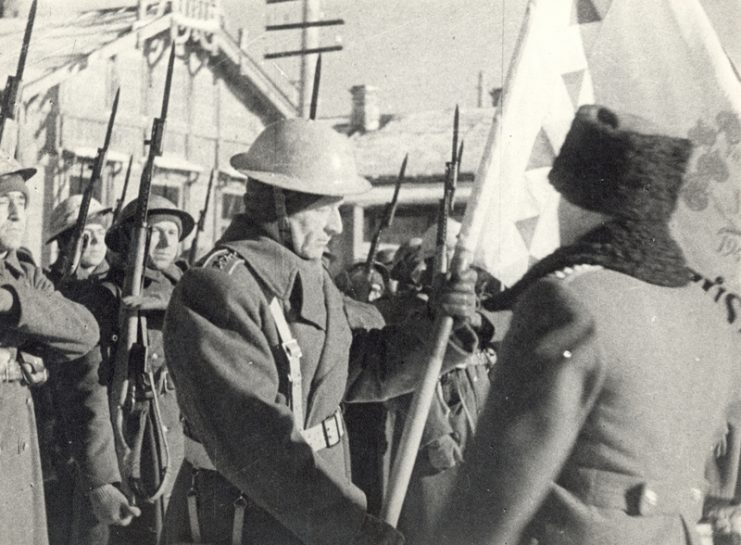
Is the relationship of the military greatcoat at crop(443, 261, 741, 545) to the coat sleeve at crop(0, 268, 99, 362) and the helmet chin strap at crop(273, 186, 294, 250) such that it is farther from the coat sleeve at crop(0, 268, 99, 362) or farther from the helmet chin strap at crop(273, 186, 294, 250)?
the coat sleeve at crop(0, 268, 99, 362)

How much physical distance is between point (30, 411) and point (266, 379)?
61.8 inches

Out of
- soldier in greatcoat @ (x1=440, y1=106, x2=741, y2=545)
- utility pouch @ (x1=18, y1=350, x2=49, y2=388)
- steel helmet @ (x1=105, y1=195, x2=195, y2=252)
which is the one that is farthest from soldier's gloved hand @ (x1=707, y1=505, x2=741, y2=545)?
steel helmet @ (x1=105, y1=195, x2=195, y2=252)

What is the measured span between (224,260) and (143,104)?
1279cm

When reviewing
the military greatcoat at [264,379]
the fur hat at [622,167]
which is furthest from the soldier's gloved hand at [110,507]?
the fur hat at [622,167]

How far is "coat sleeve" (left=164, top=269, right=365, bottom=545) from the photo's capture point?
8.21 ft

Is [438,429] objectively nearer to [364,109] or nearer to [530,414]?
[530,414]

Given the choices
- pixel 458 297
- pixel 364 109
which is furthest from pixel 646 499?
pixel 364 109

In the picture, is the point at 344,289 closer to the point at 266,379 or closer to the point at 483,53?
the point at 483,53

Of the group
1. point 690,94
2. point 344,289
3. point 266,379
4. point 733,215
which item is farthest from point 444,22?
point 344,289

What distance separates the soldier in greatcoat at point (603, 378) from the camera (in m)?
1.89

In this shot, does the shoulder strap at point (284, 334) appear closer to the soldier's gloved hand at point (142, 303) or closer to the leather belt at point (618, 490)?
the leather belt at point (618, 490)

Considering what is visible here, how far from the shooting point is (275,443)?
8.24 feet

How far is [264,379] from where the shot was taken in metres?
2.61

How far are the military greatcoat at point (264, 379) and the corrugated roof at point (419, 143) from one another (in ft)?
50.2
